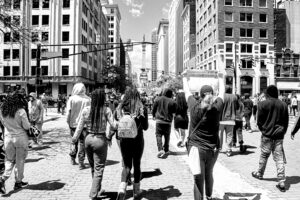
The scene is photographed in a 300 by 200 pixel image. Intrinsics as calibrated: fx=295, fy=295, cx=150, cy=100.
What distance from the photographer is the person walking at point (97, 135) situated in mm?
4688

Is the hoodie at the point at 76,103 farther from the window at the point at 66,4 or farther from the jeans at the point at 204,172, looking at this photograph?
the window at the point at 66,4

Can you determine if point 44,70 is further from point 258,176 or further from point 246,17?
point 258,176

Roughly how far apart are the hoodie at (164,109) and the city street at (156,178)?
1.09 meters

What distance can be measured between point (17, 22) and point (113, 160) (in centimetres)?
910

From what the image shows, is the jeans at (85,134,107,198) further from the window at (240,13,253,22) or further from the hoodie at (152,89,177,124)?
the window at (240,13,253,22)

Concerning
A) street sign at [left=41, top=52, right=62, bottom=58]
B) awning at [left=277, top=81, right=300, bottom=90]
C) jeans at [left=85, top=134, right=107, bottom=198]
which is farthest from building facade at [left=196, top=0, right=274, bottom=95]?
jeans at [left=85, top=134, right=107, bottom=198]

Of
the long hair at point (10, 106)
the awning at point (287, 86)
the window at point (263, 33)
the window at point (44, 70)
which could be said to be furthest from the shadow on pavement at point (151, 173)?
the window at point (263, 33)

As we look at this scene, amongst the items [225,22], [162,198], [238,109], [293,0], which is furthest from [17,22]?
[293,0]

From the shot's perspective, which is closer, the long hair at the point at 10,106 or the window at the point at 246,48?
the long hair at the point at 10,106

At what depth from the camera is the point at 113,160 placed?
8.06 metres

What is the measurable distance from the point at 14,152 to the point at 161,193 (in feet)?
9.15

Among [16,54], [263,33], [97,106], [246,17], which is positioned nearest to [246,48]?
[263,33]

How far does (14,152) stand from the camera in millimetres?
5414

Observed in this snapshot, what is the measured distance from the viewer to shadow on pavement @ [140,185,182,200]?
5.01 meters
